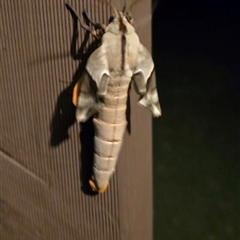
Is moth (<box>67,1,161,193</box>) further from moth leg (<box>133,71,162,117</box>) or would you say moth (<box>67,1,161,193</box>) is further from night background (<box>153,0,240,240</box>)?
night background (<box>153,0,240,240</box>)

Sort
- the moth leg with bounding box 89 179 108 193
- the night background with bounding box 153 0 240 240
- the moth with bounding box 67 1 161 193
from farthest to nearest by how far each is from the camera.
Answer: the night background with bounding box 153 0 240 240
the moth leg with bounding box 89 179 108 193
the moth with bounding box 67 1 161 193

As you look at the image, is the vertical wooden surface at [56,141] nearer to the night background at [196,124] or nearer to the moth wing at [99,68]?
the moth wing at [99,68]

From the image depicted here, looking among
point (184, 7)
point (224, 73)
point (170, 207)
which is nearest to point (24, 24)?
point (184, 7)

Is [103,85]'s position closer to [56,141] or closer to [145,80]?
[145,80]

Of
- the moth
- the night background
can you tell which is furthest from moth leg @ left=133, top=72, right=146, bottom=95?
the night background

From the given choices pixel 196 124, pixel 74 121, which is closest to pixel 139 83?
pixel 74 121

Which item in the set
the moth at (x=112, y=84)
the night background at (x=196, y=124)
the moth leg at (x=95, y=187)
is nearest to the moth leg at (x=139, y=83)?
the moth at (x=112, y=84)
